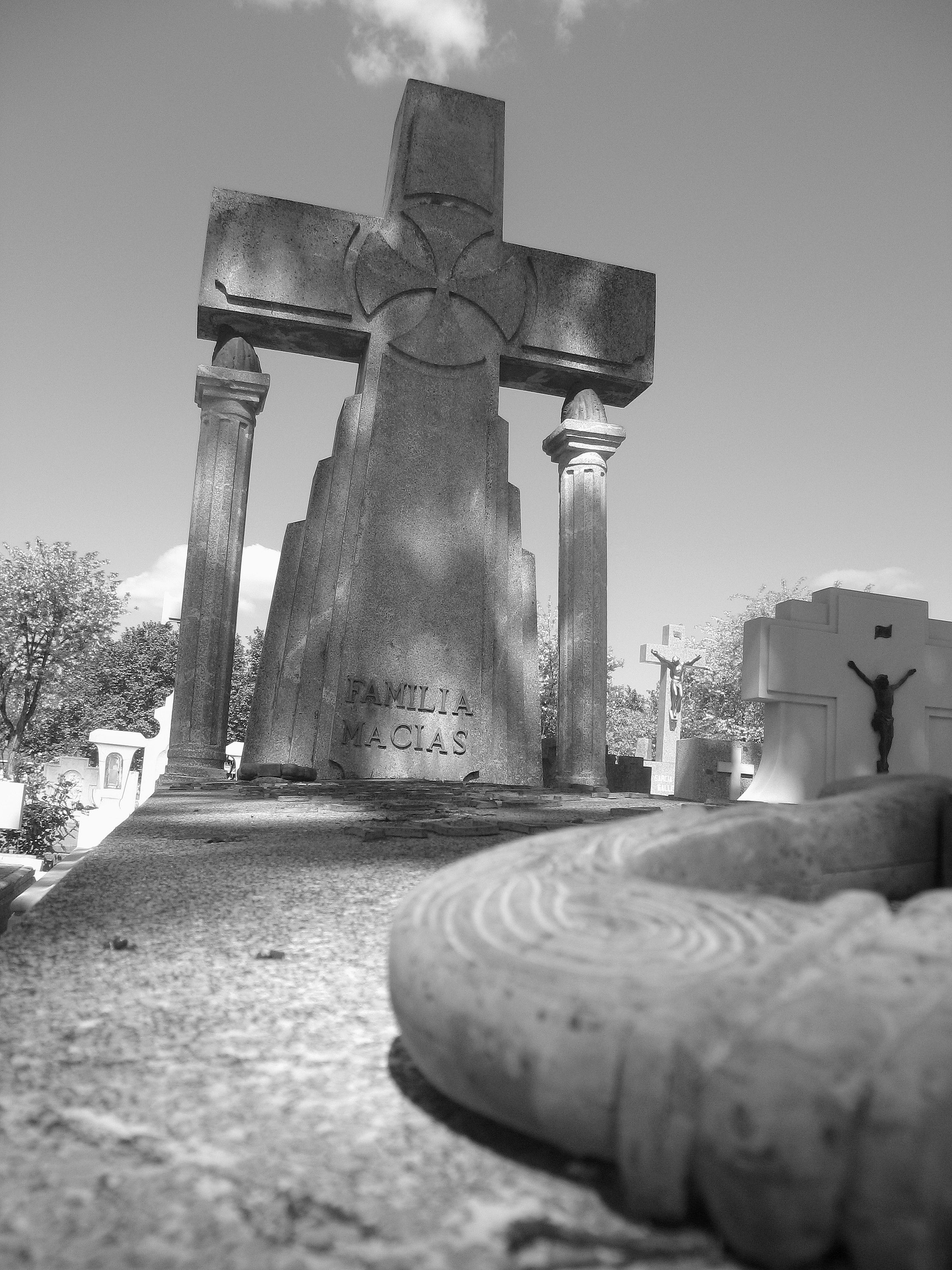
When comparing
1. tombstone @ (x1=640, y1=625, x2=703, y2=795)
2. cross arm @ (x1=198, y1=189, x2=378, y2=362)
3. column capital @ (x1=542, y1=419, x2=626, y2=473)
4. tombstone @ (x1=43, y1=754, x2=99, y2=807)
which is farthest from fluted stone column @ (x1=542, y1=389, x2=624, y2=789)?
tombstone @ (x1=640, y1=625, x2=703, y2=795)

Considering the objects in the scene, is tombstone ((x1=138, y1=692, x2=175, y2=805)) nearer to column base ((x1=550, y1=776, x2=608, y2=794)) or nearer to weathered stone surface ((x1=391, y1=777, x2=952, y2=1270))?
column base ((x1=550, y1=776, x2=608, y2=794))

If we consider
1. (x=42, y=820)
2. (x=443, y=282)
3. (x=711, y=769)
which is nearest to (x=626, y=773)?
(x=711, y=769)

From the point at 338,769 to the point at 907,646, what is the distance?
3.99 m

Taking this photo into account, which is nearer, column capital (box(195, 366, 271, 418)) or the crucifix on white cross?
column capital (box(195, 366, 271, 418))

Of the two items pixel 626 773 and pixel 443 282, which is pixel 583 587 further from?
pixel 626 773

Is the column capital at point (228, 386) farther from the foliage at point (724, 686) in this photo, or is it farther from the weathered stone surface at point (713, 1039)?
the foliage at point (724, 686)

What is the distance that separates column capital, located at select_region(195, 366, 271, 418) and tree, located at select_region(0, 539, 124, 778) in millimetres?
19781

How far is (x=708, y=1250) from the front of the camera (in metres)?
0.71

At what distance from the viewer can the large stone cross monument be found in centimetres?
589

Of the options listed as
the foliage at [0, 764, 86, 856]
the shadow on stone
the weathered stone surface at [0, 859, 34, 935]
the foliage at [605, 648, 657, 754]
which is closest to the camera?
the shadow on stone

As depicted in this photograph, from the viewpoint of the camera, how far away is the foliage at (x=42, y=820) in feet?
37.0

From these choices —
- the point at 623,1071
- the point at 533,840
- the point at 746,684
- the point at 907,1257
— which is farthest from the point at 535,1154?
the point at 746,684

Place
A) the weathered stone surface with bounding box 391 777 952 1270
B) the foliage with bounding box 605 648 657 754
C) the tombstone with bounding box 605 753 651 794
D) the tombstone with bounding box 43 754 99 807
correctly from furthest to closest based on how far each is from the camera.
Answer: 1. the foliage with bounding box 605 648 657 754
2. the tombstone with bounding box 43 754 99 807
3. the tombstone with bounding box 605 753 651 794
4. the weathered stone surface with bounding box 391 777 952 1270

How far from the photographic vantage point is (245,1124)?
91cm
